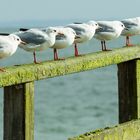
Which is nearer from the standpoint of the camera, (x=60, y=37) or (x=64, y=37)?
(x=64, y=37)

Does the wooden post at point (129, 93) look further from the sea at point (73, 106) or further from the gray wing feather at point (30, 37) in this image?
the sea at point (73, 106)

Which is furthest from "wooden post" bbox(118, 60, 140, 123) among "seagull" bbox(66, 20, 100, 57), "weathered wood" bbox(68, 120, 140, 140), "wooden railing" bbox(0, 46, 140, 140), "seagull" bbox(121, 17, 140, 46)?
"seagull" bbox(121, 17, 140, 46)

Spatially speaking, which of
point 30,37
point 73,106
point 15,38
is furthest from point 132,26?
point 73,106

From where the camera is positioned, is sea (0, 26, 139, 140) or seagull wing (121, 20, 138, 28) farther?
sea (0, 26, 139, 140)

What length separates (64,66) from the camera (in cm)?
550

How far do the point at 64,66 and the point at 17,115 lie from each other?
2.10ft

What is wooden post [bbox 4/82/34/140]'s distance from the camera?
503cm

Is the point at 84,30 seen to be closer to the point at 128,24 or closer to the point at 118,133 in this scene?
the point at 128,24

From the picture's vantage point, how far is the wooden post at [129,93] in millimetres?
6199

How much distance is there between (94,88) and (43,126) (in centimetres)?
1353

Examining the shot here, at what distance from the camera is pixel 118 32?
7.55 metres

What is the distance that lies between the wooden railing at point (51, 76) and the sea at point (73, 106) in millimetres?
5044

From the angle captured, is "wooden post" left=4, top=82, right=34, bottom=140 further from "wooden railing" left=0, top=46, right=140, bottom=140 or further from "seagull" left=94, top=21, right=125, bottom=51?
"seagull" left=94, top=21, right=125, bottom=51

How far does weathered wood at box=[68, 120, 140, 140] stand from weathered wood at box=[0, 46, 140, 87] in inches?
20.9
